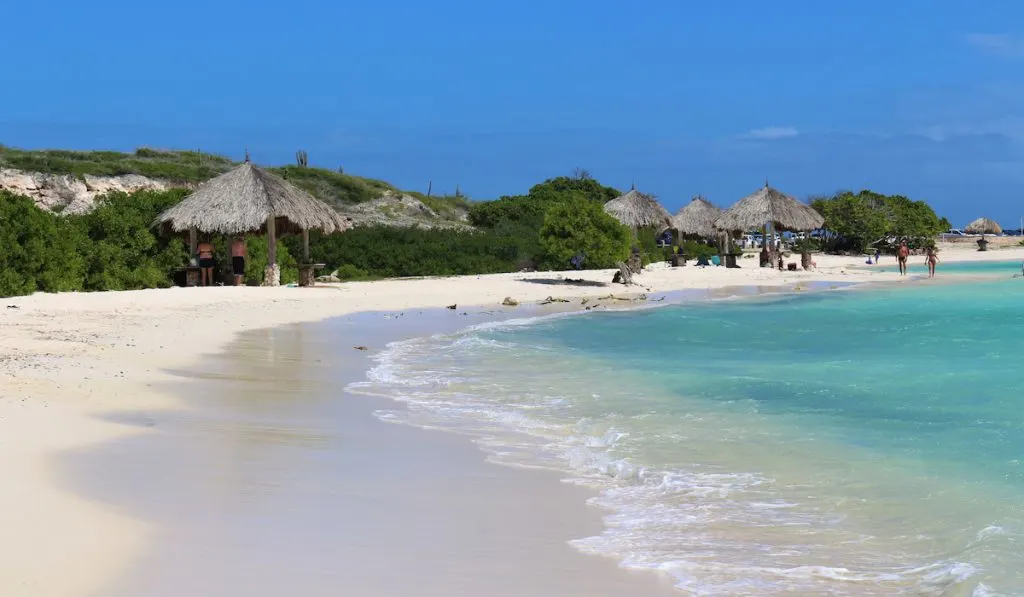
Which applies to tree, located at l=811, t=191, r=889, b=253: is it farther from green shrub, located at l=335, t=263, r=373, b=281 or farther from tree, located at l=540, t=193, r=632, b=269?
green shrub, located at l=335, t=263, r=373, b=281

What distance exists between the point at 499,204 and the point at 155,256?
1201 inches

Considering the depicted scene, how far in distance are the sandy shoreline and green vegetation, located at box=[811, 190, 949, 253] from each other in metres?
31.8

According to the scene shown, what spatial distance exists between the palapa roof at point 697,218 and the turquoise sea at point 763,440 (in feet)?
86.6

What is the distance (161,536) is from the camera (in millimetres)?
4699

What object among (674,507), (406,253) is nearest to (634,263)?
(406,253)

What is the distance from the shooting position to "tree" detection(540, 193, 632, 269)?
28.7 metres

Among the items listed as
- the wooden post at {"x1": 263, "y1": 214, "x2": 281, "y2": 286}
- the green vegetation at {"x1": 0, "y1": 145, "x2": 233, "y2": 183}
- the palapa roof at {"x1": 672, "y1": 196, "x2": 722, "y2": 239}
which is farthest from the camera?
the green vegetation at {"x1": 0, "y1": 145, "x2": 233, "y2": 183}

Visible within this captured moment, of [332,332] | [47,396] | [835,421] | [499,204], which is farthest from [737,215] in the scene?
[47,396]

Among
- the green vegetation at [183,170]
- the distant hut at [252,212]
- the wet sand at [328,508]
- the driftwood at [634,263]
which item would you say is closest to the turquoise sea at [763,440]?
the wet sand at [328,508]

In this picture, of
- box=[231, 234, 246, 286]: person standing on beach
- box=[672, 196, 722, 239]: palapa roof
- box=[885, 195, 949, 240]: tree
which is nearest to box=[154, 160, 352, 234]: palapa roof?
box=[231, 234, 246, 286]: person standing on beach

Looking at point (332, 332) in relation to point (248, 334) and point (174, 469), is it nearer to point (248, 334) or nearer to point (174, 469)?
point (248, 334)

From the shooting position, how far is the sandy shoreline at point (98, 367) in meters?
4.39

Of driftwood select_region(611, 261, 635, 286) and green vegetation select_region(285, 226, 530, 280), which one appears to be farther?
green vegetation select_region(285, 226, 530, 280)

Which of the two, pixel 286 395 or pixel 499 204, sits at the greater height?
pixel 499 204
